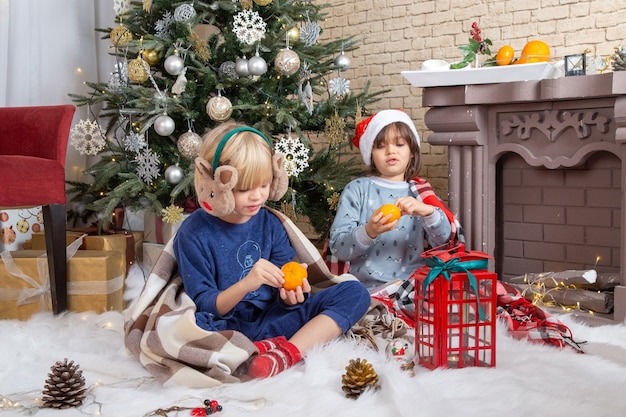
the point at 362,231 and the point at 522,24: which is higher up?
the point at 522,24

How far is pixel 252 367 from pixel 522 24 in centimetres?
231

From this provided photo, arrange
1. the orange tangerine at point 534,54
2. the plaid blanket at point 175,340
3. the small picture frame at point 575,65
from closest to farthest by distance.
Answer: the plaid blanket at point 175,340 → the small picture frame at point 575,65 → the orange tangerine at point 534,54

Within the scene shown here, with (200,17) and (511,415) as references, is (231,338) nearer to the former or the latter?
(511,415)

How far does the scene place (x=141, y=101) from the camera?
273cm

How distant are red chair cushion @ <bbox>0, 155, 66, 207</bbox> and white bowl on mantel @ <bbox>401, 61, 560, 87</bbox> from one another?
145 centimetres

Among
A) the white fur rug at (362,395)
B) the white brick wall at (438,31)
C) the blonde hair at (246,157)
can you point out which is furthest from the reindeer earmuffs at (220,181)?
the white brick wall at (438,31)

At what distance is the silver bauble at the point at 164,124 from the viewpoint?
106 inches

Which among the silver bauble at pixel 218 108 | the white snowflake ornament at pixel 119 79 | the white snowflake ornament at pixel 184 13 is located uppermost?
the white snowflake ornament at pixel 184 13

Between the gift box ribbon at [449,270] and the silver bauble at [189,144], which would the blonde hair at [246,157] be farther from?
the silver bauble at [189,144]

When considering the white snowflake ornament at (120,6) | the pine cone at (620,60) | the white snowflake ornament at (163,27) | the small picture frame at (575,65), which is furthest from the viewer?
the white snowflake ornament at (120,6)

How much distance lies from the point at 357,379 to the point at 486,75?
1505 millimetres

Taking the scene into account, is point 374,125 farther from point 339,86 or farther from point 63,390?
point 63,390

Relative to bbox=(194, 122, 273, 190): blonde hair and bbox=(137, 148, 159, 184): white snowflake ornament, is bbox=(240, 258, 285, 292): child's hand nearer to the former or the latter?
bbox=(194, 122, 273, 190): blonde hair

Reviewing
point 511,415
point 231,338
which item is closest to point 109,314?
point 231,338
